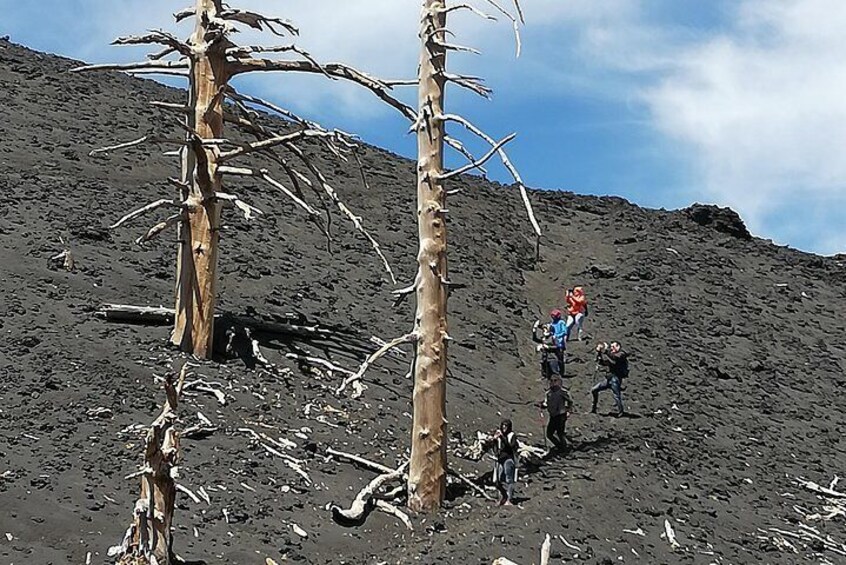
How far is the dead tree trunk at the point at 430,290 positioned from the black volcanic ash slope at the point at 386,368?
528mm

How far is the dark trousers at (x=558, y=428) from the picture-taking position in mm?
15891

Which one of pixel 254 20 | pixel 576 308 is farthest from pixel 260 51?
pixel 576 308

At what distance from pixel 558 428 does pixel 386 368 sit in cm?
377

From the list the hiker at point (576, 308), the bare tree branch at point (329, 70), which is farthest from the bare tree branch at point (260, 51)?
the hiker at point (576, 308)

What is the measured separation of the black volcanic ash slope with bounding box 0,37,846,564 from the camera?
1245cm

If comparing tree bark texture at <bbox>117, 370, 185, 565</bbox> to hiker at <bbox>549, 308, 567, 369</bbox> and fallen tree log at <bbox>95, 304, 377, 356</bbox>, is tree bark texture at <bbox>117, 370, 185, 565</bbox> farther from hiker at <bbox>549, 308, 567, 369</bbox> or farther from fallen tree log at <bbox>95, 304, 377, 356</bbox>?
hiker at <bbox>549, 308, 567, 369</bbox>

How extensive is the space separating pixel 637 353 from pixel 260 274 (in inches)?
300

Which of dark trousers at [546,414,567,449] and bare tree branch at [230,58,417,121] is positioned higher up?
bare tree branch at [230,58,417,121]

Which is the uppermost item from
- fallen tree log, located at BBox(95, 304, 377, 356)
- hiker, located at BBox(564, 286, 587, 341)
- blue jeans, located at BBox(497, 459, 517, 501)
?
hiker, located at BBox(564, 286, 587, 341)

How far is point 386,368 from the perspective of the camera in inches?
746

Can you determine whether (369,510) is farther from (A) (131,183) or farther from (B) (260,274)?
(A) (131,183)

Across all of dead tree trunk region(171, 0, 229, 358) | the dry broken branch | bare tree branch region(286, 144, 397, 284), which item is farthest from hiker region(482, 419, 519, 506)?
dead tree trunk region(171, 0, 229, 358)

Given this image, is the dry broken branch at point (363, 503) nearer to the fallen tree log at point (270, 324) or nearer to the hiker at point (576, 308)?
the fallen tree log at point (270, 324)

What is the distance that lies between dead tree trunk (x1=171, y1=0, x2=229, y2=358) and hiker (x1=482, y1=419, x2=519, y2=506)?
4695 millimetres
